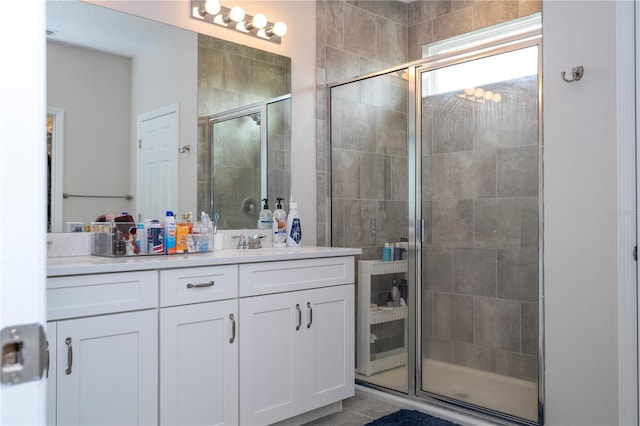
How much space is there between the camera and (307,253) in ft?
8.27

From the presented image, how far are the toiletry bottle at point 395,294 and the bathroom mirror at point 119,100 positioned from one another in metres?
1.18

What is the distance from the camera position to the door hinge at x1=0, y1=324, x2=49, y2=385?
503 mm

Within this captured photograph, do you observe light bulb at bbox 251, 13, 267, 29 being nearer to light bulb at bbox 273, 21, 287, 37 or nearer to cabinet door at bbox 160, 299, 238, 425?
light bulb at bbox 273, 21, 287, 37

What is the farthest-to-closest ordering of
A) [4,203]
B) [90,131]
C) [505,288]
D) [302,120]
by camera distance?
[302,120], [505,288], [90,131], [4,203]

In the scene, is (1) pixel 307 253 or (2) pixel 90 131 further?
(1) pixel 307 253

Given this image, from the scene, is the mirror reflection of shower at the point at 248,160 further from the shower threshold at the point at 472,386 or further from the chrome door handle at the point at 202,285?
the shower threshold at the point at 472,386

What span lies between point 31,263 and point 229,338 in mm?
1747

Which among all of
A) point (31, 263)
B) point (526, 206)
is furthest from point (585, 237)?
point (31, 263)

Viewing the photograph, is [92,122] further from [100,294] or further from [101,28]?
[100,294]

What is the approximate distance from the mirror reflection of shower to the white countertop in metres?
0.44

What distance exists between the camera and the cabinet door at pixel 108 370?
175cm

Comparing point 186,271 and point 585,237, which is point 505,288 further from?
point 186,271

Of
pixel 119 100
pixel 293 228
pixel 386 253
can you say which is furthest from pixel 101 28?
pixel 386 253

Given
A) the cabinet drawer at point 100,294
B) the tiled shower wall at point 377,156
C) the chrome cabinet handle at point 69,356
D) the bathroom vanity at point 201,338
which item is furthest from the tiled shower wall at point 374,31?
the chrome cabinet handle at point 69,356
